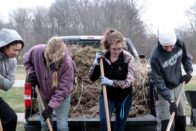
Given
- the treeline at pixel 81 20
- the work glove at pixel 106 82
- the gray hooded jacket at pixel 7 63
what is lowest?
the treeline at pixel 81 20

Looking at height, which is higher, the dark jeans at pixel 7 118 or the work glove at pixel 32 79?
the work glove at pixel 32 79

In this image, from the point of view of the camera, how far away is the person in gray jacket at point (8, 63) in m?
5.05

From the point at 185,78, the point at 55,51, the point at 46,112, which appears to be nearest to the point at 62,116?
the point at 46,112

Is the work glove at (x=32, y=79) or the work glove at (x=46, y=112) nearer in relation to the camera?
the work glove at (x=46, y=112)

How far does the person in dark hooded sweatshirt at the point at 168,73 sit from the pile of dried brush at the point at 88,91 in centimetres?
33

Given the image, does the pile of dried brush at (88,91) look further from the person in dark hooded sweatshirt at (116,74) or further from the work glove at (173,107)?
the person in dark hooded sweatshirt at (116,74)

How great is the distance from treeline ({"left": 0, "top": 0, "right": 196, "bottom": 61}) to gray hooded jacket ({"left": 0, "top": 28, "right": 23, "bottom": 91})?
32.8 m

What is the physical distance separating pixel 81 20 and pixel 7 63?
163 ft

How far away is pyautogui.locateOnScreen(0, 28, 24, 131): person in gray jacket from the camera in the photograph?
16.6 ft

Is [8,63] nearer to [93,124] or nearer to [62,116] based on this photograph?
[62,116]

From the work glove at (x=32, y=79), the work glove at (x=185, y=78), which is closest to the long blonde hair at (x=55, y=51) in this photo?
the work glove at (x=32, y=79)

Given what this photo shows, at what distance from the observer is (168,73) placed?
5.95 meters

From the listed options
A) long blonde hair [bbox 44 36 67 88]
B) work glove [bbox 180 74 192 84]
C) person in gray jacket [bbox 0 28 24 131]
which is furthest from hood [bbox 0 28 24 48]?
work glove [bbox 180 74 192 84]

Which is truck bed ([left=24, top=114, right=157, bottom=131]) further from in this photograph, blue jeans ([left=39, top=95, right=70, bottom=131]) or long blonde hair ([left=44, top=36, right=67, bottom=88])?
long blonde hair ([left=44, top=36, right=67, bottom=88])
